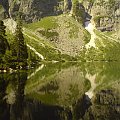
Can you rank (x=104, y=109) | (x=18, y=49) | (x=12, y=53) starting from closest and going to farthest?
(x=104, y=109), (x=12, y=53), (x=18, y=49)

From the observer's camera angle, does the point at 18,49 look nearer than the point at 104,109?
No

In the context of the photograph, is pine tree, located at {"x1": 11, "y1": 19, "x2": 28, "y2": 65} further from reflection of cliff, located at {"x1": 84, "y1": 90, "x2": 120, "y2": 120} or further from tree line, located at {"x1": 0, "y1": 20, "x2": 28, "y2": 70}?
reflection of cliff, located at {"x1": 84, "y1": 90, "x2": 120, "y2": 120}

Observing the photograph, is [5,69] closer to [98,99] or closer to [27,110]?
[98,99]

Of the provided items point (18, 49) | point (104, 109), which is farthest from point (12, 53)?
point (104, 109)

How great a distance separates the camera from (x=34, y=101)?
59.0 meters

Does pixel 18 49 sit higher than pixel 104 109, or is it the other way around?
pixel 18 49

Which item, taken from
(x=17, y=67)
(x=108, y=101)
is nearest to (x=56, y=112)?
(x=108, y=101)

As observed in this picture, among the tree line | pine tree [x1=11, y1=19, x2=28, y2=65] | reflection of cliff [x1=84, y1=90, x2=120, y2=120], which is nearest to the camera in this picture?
reflection of cliff [x1=84, y1=90, x2=120, y2=120]

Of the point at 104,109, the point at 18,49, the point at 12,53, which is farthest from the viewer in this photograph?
the point at 18,49

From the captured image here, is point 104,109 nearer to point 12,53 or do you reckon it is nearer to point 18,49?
point 12,53

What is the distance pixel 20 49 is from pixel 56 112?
346 feet

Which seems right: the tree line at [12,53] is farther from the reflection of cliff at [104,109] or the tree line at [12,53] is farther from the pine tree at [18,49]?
the reflection of cliff at [104,109]

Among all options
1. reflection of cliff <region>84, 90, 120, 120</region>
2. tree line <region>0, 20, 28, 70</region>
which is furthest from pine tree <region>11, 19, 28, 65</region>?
reflection of cliff <region>84, 90, 120, 120</region>

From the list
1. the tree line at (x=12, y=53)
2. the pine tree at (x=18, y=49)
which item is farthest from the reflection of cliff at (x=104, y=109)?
the pine tree at (x=18, y=49)
